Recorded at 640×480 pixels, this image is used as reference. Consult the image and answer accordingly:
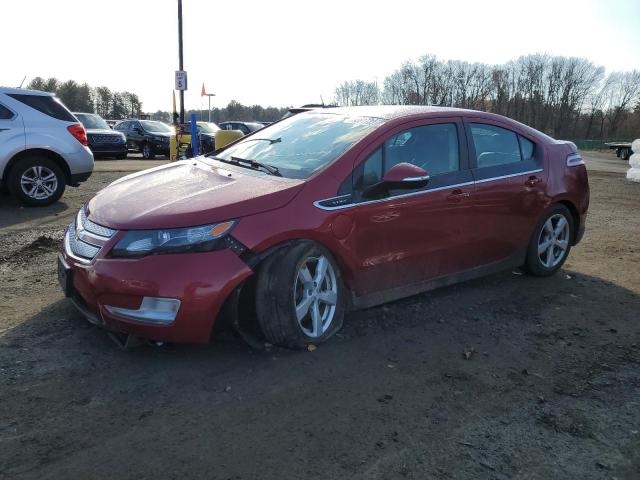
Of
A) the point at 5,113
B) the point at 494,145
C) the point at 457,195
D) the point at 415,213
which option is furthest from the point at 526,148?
the point at 5,113

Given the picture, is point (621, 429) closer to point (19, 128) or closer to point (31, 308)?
point (31, 308)

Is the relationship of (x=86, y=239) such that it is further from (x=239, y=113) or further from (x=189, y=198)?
(x=239, y=113)

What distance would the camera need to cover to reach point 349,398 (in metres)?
3.01

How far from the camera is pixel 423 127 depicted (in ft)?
13.9

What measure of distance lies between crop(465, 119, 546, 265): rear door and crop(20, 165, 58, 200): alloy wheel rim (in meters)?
6.55

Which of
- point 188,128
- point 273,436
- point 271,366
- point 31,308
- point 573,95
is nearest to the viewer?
point 273,436

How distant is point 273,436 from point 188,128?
52.5 ft

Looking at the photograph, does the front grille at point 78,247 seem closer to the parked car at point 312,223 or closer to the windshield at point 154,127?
the parked car at point 312,223

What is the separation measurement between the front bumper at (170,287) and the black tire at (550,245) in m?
3.08

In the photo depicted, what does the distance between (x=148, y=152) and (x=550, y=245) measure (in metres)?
19.6

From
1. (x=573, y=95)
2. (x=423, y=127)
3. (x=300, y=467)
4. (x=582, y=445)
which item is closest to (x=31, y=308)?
(x=300, y=467)

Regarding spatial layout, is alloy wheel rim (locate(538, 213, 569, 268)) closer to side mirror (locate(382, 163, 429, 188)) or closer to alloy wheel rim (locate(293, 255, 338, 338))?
side mirror (locate(382, 163, 429, 188))

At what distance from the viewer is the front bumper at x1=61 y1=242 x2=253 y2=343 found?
3.06m

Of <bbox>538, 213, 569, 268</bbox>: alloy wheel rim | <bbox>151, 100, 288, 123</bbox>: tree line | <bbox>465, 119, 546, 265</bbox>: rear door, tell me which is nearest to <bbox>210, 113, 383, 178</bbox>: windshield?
<bbox>465, 119, 546, 265</bbox>: rear door
